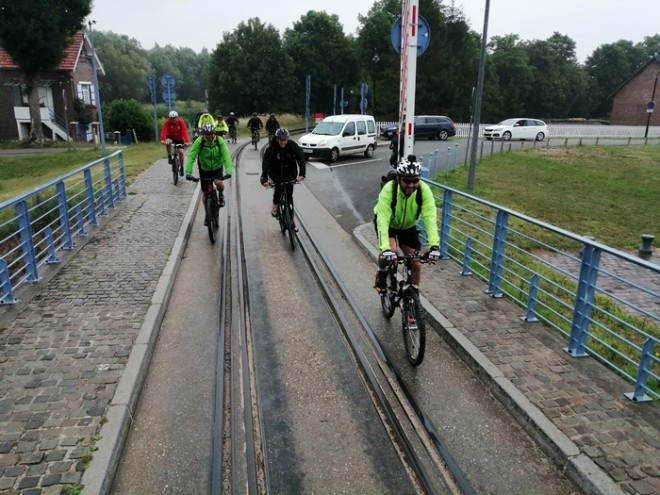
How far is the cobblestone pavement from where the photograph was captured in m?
3.88

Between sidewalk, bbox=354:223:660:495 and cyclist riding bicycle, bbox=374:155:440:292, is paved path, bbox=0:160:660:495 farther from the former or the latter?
cyclist riding bicycle, bbox=374:155:440:292

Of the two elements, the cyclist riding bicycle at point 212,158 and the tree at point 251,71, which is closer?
the cyclist riding bicycle at point 212,158

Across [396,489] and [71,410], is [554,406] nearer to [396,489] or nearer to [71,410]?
[396,489]

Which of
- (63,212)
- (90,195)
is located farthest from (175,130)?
(63,212)

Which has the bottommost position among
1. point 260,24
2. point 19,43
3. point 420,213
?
point 420,213

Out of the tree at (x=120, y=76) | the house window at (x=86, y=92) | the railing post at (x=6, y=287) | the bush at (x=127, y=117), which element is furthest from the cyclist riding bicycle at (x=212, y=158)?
the tree at (x=120, y=76)

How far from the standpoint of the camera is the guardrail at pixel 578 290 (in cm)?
496

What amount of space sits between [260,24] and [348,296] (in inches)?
2288

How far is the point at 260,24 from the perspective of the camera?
59188 millimetres

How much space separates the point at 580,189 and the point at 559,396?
17.4 meters

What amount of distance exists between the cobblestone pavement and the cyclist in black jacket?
2.13 m

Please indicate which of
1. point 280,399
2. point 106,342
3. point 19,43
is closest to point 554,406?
point 280,399

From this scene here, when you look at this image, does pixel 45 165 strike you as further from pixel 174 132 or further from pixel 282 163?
pixel 282 163

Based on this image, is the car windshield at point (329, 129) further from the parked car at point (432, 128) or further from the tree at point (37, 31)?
the tree at point (37, 31)
